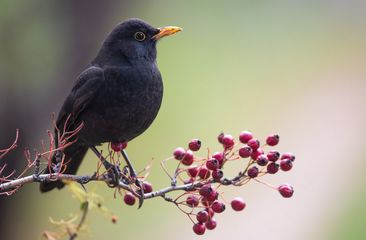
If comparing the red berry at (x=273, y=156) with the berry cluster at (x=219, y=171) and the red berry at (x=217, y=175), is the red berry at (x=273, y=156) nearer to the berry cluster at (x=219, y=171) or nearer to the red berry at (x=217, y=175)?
the berry cluster at (x=219, y=171)

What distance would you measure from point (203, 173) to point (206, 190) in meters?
0.24

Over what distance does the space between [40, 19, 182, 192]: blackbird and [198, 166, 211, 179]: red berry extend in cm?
86

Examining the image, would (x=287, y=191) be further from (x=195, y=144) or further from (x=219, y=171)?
(x=195, y=144)

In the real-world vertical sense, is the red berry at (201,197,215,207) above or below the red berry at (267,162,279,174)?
below

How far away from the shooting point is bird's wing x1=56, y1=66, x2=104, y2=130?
4.15 metres

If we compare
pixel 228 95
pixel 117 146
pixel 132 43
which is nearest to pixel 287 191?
pixel 117 146

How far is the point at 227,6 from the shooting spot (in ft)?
36.9

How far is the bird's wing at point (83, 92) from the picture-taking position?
13.6ft

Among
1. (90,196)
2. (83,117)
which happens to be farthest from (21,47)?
(90,196)

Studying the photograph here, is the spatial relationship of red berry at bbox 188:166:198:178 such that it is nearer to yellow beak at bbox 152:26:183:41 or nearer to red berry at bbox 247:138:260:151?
red berry at bbox 247:138:260:151

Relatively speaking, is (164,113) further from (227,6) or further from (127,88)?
(127,88)

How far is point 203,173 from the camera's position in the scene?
3246 millimetres

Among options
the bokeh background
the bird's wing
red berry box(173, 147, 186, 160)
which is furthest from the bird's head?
the bokeh background

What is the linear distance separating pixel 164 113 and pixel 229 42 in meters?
2.05
